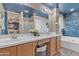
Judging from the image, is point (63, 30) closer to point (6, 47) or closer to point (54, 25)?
point (54, 25)

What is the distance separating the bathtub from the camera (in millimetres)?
1982

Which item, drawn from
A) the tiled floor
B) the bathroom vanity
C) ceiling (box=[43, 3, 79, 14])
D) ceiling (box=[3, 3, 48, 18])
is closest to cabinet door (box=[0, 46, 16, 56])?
the bathroom vanity

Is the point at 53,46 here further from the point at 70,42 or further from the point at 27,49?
the point at 27,49

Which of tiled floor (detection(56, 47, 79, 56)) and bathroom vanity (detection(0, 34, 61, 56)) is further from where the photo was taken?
tiled floor (detection(56, 47, 79, 56))

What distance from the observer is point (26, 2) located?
6.39 ft

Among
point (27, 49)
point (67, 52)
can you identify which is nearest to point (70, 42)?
point (67, 52)

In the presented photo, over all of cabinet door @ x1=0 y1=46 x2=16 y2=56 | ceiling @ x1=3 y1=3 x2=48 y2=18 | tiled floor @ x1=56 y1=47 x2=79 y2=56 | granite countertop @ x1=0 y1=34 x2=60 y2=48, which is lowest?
tiled floor @ x1=56 y1=47 x2=79 y2=56

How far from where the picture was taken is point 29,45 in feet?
6.24

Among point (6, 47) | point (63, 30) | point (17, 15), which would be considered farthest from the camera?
point (63, 30)

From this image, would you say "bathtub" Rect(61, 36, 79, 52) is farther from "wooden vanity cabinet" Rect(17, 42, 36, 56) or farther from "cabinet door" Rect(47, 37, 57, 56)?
"wooden vanity cabinet" Rect(17, 42, 36, 56)

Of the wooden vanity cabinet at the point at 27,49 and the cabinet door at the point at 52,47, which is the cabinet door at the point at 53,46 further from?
the wooden vanity cabinet at the point at 27,49

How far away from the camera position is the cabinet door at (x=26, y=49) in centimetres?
186

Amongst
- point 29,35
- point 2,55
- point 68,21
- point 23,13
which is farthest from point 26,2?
point 2,55

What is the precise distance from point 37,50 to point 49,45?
216 millimetres
